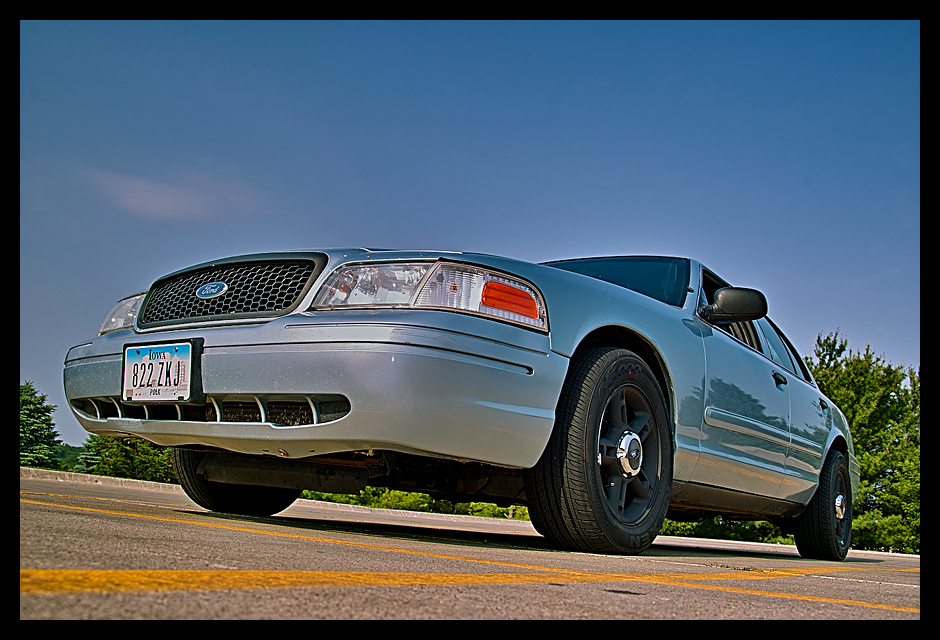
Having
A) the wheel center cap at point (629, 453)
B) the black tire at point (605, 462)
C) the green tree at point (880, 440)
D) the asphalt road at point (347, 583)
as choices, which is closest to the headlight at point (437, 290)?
the black tire at point (605, 462)

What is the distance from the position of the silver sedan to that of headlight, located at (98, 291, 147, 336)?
10mm

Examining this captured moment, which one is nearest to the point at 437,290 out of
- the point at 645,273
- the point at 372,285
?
the point at 372,285

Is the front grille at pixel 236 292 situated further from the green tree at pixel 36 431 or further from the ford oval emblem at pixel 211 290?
the green tree at pixel 36 431

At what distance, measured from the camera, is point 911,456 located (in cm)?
3034

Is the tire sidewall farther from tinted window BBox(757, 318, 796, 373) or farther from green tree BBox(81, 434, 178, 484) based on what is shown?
green tree BBox(81, 434, 178, 484)

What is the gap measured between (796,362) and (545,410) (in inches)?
140

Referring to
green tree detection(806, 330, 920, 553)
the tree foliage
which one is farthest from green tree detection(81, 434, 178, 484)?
green tree detection(806, 330, 920, 553)

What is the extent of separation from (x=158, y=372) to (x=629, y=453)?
187 centimetres

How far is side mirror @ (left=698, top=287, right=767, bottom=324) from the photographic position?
4.30 meters

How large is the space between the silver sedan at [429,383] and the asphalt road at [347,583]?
0.35m
